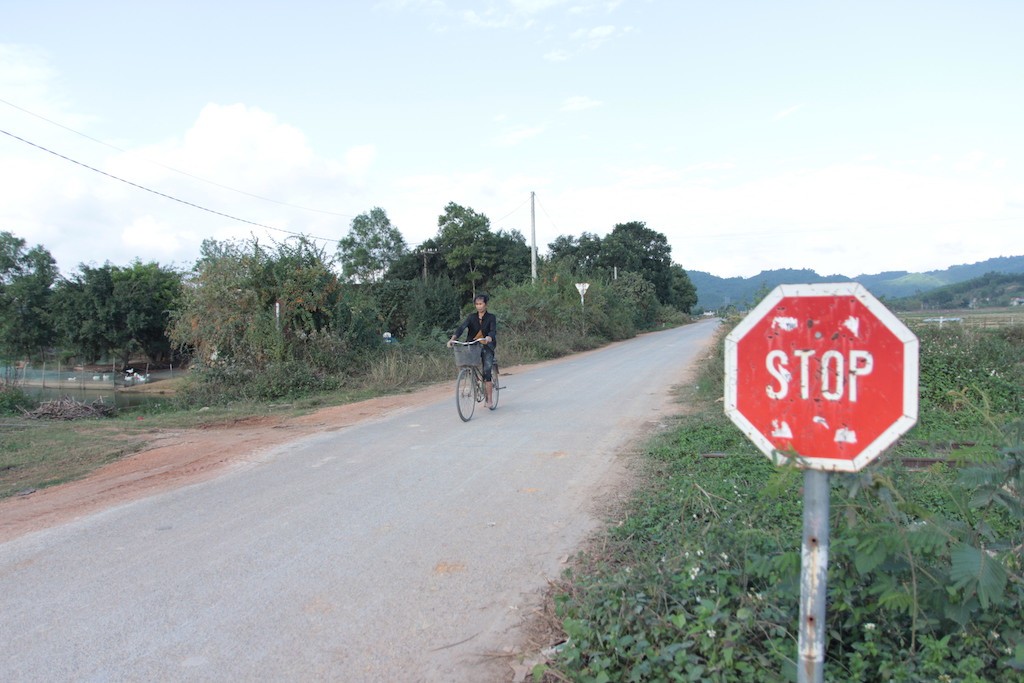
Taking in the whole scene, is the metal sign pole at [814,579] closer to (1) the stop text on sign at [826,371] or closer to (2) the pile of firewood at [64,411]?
(1) the stop text on sign at [826,371]

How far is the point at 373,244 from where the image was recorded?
54656 millimetres

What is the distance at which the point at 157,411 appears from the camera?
1484cm

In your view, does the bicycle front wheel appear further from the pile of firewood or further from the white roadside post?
the white roadside post

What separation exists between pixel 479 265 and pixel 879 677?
4569 cm

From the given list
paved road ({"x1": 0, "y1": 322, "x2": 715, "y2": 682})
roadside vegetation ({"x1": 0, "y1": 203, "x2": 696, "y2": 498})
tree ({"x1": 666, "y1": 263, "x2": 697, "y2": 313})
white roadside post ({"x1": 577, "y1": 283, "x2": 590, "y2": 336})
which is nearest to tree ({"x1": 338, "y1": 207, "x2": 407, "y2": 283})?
roadside vegetation ({"x1": 0, "y1": 203, "x2": 696, "y2": 498})

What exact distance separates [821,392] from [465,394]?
792 cm

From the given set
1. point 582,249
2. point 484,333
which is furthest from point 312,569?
point 582,249

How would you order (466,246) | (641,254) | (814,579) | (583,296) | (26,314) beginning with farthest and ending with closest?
(641,254) < (466,246) < (26,314) < (583,296) < (814,579)

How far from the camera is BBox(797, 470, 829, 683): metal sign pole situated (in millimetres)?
2221

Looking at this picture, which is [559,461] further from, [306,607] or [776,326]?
[776,326]

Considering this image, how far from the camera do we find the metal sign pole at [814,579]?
7.29 feet

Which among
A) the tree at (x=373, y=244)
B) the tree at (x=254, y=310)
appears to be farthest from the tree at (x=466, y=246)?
the tree at (x=254, y=310)

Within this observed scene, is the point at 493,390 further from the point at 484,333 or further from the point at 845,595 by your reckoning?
the point at 845,595

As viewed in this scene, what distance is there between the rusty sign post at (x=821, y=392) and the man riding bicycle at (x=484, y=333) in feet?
26.8
